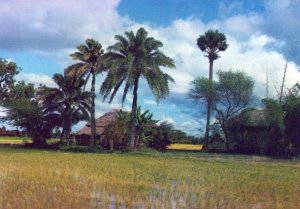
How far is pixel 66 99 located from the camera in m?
46.1

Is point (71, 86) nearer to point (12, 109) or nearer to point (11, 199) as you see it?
point (12, 109)

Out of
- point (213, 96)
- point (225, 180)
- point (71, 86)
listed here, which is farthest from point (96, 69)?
point (225, 180)

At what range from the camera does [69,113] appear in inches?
1826

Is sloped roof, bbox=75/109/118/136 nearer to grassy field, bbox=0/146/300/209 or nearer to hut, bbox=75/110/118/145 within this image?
hut, bbox=75/110/118/145

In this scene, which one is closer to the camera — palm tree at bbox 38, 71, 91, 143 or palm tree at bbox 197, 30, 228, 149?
palm tree at bbox 38, 71, 91, 143

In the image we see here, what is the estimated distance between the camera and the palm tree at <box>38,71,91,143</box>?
46062 millimetres

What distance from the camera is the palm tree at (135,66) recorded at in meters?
39.2

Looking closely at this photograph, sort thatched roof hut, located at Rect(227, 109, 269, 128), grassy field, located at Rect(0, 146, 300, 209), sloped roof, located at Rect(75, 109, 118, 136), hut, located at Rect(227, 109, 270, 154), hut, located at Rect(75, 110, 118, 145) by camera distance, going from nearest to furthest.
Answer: grassy field, located at Rect(0, 146, 300, 209)
hut, located at Rect(227, 109, 270, 154)
thatched roof hut, located at Rect(227, 109, 269, 128)
sloped roof, located at Rect(75, 109, 118, 136)
hut, located at Rect(75, 110, 118, 145)

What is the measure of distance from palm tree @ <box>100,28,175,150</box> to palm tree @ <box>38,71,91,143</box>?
22.3 ft

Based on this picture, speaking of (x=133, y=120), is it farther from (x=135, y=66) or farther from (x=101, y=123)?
(x=101, y=123)

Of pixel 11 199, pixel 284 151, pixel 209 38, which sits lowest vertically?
pixel 11 199

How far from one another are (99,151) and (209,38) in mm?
22966

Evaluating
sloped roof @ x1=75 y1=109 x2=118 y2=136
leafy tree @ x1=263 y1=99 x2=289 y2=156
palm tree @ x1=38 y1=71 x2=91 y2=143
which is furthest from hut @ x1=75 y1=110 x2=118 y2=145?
leafy tree @ x1=263 y1=99 x2=289 y2=156

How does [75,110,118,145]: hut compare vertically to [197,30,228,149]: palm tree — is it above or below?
below
